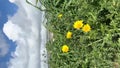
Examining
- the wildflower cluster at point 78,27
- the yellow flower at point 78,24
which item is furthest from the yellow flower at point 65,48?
the yellow flower at point 78,24

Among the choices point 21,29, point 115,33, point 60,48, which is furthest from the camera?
point 21,29

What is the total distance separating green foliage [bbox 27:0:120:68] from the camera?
7.40 ft

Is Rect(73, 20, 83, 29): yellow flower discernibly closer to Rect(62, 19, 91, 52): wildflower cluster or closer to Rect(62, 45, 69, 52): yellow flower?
Rect(62, 19, 91, 52): wildflower cluster

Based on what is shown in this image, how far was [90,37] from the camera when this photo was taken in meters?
2.28

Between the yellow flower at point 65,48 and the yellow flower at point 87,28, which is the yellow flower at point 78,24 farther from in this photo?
the yellow flower at point 65,48

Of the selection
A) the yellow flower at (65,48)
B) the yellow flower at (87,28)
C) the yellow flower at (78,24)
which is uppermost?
the yellow flower at (78,24)

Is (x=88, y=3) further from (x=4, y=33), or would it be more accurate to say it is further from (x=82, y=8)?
(x=4, y=33)

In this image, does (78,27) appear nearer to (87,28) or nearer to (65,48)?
(87,28)

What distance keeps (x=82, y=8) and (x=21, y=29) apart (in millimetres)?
567

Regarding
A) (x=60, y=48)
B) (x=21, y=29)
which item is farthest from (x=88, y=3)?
(x=21, y=29)

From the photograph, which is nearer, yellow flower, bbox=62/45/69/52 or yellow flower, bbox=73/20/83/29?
yellow flower, bbox=73/20/83/29

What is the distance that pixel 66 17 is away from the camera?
2.48m

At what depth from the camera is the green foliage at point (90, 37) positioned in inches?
88.8

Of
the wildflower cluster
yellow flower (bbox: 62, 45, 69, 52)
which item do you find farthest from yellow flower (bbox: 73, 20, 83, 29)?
yellow flower (bbox: 62, 45, 69, 52)
